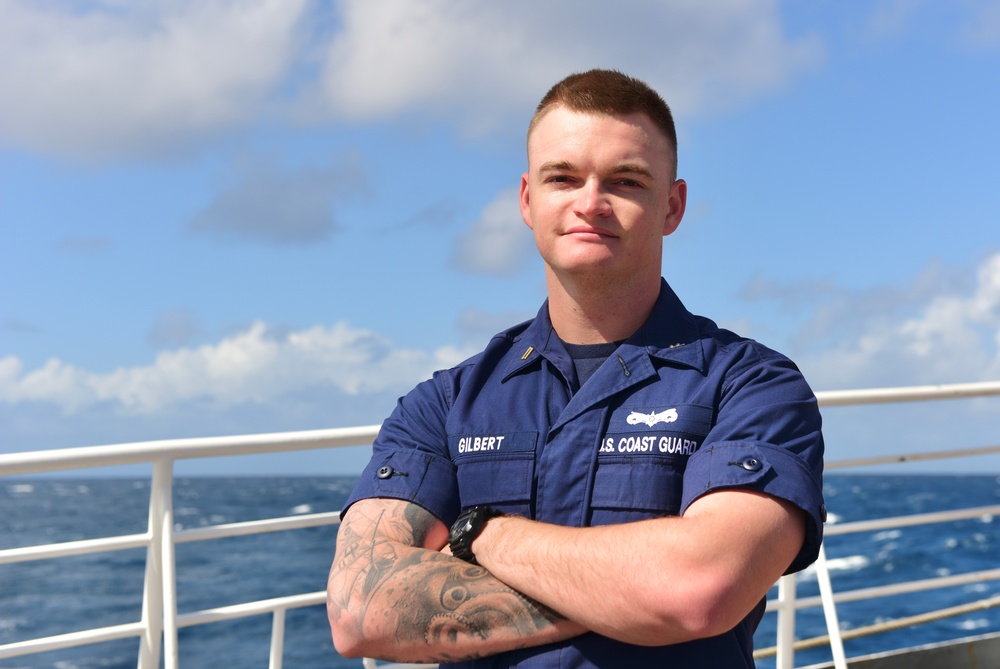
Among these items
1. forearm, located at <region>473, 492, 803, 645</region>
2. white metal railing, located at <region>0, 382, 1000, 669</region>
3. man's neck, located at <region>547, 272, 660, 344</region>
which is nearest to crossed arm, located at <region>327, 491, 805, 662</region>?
forearm, located at <region>473, 492, 803, 645</region>

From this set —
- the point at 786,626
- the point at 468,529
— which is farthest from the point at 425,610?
the point at 786,626

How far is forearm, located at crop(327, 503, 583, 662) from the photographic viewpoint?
1764mm

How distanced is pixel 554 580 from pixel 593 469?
0.26 meters

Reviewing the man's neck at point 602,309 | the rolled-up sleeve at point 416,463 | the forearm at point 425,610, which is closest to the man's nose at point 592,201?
the man's neck at point 602,309

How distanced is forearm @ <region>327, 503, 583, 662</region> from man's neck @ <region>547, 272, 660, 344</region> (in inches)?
23.1

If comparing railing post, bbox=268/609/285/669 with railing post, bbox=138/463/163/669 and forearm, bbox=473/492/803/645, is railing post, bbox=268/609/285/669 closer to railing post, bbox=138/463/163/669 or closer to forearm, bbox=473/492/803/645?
railing post, bbox=138/463/163/669

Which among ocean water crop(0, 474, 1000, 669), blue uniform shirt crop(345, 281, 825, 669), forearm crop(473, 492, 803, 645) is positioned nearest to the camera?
forearm crop(473, 492, 803, 645)

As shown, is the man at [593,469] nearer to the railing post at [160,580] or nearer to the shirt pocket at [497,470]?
the shirt pocket at [497,470]

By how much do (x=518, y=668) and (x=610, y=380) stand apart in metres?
0.60

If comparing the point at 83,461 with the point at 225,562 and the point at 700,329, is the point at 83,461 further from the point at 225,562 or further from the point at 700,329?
the point at 225,562

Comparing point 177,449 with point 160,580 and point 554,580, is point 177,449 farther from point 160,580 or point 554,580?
point 554,580

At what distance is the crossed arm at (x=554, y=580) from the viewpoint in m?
1.64

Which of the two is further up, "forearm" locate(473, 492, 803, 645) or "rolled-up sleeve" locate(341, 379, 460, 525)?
"rolled-up sleeve" locate(341, 379, 460, 525)

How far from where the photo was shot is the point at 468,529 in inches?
73.6
